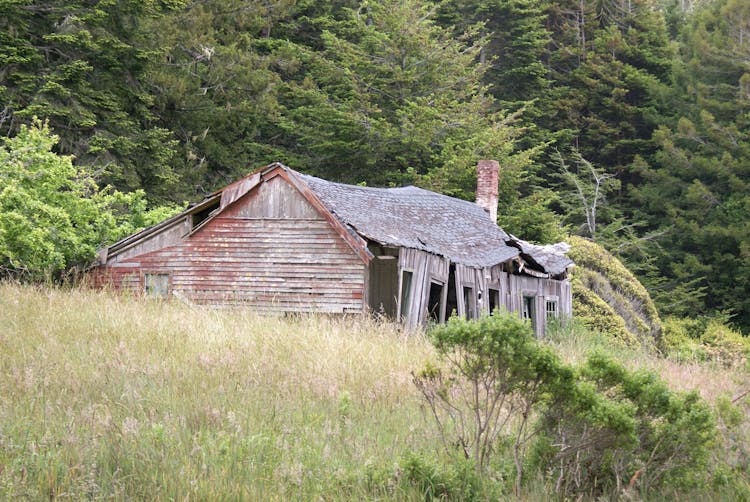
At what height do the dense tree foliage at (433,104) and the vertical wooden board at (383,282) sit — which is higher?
the dense tree foliage at (433,104)

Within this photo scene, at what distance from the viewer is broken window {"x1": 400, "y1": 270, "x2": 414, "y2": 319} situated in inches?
837

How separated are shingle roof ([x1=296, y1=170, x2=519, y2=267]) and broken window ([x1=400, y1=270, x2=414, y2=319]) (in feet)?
3.18

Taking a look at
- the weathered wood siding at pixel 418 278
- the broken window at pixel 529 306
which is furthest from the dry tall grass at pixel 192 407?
the broken window at pixel 529 306

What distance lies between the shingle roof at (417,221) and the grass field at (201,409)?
8149 millimetres

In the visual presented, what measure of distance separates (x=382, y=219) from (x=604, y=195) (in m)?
26.8

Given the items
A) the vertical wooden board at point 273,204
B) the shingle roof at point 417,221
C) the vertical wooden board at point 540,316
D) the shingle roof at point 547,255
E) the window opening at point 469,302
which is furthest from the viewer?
the vertical wooden board at point 540,316

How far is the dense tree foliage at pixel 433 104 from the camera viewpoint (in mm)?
30328

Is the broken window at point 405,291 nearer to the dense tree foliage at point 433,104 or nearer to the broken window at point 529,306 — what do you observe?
the broken window at point 529,306

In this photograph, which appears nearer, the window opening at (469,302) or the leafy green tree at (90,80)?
the window opening at (469,302)

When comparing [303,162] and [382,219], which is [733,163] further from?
[382,219]

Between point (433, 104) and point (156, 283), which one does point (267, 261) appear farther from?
point (433, 104)

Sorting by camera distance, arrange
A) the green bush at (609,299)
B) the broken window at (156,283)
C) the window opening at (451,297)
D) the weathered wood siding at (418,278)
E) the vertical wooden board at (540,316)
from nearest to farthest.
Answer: the weathered wood siding at (418,278), the broken window at (156,283), the window opening at (451,297), the vertical wooden board at (540,316), the green bush at (609,299)

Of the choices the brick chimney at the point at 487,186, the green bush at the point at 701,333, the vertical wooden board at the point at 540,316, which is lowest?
the green bush at the point at 701,333

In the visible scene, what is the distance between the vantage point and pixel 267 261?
22.2 metres
